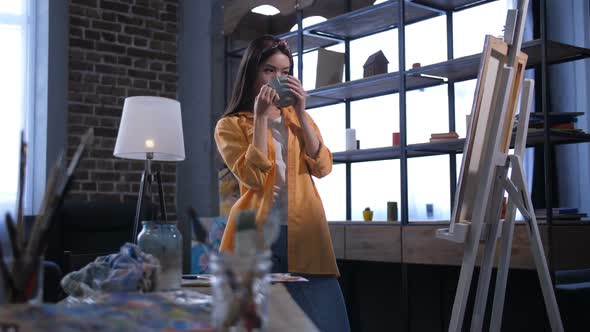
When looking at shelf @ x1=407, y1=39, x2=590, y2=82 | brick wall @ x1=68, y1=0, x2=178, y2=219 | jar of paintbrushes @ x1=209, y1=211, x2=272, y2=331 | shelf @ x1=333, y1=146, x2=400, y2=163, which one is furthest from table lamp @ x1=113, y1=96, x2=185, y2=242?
jar of paintbrushes @ x1=209, y1=211, x2=272, y2=331

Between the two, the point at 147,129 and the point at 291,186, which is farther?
the point at 147,129

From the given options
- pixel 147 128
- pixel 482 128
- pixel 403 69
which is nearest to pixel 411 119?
pixel 403 69

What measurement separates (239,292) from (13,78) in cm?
466

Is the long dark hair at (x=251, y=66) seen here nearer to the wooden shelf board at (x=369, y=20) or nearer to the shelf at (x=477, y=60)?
the shelf at (x=477, y=60)

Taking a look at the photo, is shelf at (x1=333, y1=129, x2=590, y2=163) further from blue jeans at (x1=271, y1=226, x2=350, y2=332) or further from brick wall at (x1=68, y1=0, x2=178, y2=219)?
blue jeans at (x1=271, y1=226, x2=350, y2=332)

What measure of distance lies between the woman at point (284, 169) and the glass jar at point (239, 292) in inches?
44.3

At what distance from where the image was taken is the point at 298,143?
202cm

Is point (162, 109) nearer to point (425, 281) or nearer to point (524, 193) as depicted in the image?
point (524, 193)

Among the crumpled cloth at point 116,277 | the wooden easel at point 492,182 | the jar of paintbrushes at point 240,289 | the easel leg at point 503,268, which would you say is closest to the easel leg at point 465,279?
the wooden easel at point 492,182

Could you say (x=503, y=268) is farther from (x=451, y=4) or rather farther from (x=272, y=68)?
(x=451, y=4)

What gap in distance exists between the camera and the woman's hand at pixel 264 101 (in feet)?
6.34

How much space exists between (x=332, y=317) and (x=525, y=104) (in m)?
1.20

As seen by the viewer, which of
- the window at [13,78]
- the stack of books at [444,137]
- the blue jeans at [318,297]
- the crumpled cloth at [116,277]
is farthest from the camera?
the window at [13,78]

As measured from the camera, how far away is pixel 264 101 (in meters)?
1.94
